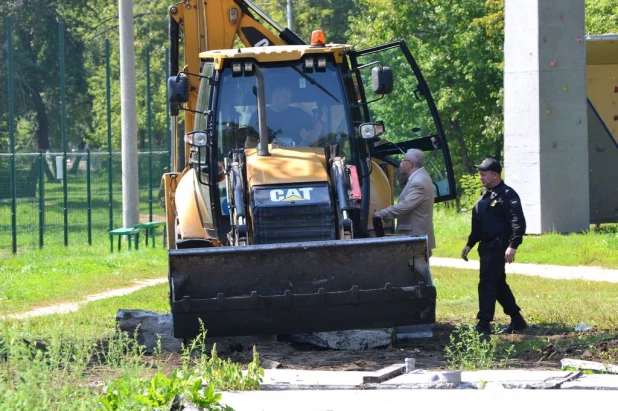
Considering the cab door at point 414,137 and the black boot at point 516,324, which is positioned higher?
the cab door at point 414,137

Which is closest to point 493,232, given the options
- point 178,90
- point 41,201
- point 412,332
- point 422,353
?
point 412,332

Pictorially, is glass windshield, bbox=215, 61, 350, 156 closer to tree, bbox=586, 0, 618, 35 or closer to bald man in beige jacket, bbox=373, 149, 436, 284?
bald man in beige jacket, bbox=373, 149, 436, 284

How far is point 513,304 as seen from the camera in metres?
11.9

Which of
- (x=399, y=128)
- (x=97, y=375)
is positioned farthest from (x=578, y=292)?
→ (x=399, y=128)

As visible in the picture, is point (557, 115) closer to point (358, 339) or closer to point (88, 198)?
point (88, 198)

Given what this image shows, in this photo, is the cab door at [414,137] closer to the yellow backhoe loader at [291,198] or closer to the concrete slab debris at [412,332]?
the yellow backhoe loader at [291,198]

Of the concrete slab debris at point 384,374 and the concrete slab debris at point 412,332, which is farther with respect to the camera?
the concrete slab debris at point 412,332

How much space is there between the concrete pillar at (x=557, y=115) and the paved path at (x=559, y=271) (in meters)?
2.67

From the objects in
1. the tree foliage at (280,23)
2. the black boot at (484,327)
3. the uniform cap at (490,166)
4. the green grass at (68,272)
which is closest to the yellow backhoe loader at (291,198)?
the uniform cap at (490,166)

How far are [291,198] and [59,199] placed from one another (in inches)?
641

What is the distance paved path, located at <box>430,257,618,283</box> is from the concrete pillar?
2.67m

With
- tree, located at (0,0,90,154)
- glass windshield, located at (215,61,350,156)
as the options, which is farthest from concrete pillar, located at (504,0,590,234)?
tree, located at (0,0,90,154)

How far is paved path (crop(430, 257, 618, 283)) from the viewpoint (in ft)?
58.9

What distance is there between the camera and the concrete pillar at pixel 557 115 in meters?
22.8
